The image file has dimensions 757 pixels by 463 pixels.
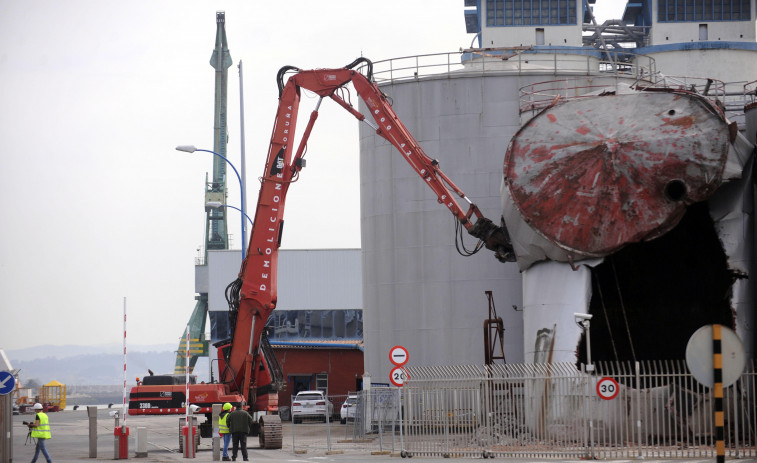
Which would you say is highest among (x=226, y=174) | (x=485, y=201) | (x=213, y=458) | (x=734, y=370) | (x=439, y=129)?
(x=226, y=174)

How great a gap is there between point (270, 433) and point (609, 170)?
1227cm

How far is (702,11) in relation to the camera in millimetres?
79188

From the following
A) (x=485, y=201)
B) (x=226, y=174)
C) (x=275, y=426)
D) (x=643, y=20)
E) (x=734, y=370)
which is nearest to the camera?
(x=734, y=370)

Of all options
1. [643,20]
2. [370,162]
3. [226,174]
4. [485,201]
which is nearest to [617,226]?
[485,201]

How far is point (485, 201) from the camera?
41.0 m

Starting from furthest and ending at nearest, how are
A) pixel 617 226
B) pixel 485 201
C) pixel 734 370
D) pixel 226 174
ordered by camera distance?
pixel 226 174, pixel 485 201, pixel 617 226, pixel 734 370

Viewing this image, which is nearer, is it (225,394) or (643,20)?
(225,394)

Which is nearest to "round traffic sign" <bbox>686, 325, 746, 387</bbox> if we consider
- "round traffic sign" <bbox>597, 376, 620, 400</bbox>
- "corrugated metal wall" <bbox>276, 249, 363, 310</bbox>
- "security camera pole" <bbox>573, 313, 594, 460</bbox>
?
"round traffic sign" <bbox>597, 376, 620, 400</bbox>

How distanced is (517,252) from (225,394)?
9519 mm

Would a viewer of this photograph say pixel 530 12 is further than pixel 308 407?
Yes

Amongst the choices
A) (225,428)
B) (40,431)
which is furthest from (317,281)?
(40,431)

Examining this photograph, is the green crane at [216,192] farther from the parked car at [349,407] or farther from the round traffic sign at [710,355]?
the round traffic sign at [710,355]

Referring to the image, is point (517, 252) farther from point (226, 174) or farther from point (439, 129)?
point (226, 174)

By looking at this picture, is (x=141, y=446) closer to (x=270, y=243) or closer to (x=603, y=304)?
(x=270, y=243)
